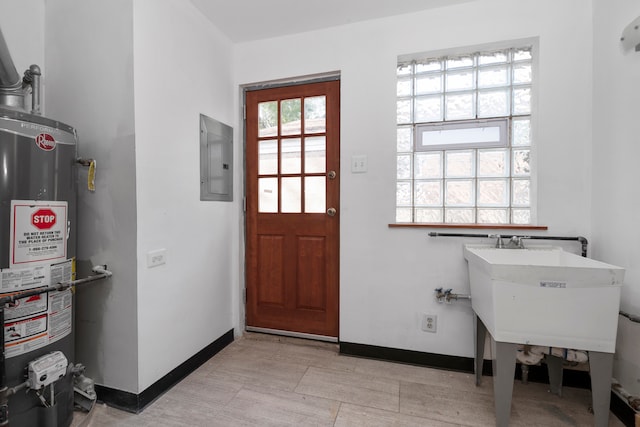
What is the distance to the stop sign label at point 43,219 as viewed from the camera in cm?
123

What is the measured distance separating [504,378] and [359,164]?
1487 mm

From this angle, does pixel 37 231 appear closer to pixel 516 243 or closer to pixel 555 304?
pixel 555 304

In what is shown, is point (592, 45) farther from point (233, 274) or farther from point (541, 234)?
point (233, 274)

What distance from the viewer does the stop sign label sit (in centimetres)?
123

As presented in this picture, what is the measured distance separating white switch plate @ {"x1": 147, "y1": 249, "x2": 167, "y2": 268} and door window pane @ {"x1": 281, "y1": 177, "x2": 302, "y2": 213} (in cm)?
96

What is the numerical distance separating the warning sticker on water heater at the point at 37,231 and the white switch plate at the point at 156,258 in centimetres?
36

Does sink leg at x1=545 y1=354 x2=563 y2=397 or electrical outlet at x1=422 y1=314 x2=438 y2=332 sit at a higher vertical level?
electrical outlet at x1=422 y1=314 x2=438 y2=332

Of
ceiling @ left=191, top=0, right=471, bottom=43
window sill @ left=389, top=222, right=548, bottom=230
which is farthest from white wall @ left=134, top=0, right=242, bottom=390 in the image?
window sill @ left=389, top=222, right=548, bottom=230

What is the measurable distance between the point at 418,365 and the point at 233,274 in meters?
1.58

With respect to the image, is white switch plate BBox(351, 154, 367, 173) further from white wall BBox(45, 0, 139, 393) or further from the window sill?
white wall BBox(45, 0, 139, 393)

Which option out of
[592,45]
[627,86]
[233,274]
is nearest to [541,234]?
[627,86]

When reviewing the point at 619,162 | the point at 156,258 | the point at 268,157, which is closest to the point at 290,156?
the point at 268,157

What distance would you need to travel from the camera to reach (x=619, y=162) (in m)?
1.52

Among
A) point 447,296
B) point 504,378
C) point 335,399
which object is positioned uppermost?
point 447,296
